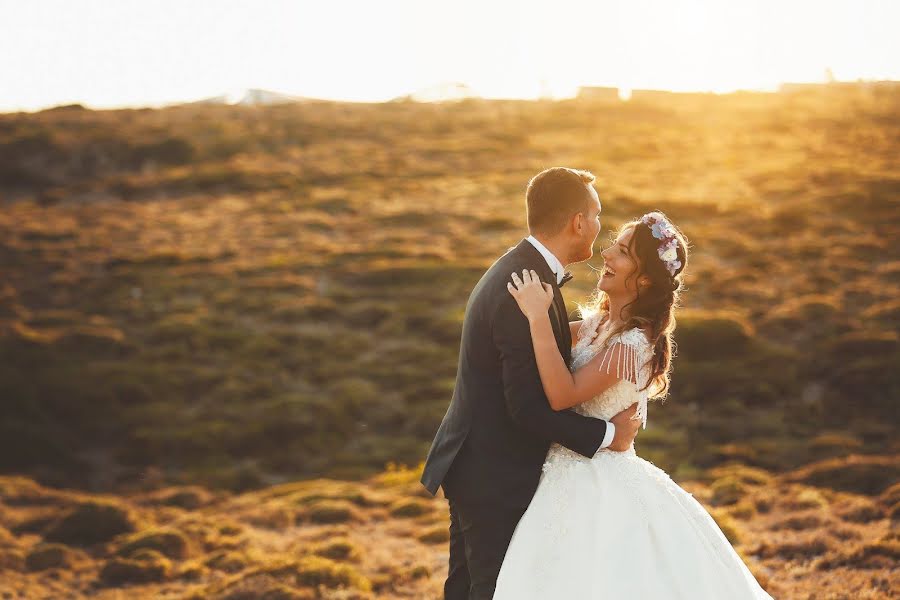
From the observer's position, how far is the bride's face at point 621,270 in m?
4.31

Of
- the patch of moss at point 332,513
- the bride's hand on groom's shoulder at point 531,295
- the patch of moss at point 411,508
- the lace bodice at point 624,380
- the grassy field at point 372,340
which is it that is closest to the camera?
the bride's hand on groom's shoulder at point 531,295

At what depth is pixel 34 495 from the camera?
16.2m

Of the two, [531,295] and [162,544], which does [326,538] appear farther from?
[531,295]

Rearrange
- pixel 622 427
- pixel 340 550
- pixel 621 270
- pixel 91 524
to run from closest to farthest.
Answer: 1. pixel 622 427
2. pixel 621 270
3. pixel 340 550
4. pixel 91 524

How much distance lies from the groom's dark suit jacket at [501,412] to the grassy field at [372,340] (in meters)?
5.24

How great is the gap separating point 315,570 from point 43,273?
28.2 metres

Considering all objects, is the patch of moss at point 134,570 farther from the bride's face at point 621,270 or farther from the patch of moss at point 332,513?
the bride's face at point 621,270

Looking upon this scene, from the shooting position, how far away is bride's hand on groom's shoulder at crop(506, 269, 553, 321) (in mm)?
3820

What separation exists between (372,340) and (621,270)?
2127 centimetres

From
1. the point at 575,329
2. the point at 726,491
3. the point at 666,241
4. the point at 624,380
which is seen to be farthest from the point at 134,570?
the point at 666,241

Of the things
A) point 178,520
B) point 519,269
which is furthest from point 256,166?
point 519,269

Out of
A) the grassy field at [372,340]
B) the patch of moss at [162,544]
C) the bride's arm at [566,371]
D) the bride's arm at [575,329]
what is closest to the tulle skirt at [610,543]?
the bride's arm at [566,371]

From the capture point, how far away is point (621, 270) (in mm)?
4320

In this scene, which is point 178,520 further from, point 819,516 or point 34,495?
Answer: point 819,516
